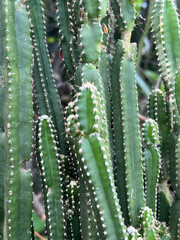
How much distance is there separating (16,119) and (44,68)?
0.48m

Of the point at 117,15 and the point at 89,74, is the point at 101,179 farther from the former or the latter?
the point at 117,15

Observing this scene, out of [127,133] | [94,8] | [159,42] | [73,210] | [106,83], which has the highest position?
[94,8]

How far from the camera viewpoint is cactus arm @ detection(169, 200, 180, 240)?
6.39 ft

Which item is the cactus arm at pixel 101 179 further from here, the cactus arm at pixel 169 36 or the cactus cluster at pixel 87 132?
the cactus arm at pixel 169 36

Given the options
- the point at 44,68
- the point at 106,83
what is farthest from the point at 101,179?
the point at 44,68

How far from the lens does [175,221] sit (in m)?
1.99

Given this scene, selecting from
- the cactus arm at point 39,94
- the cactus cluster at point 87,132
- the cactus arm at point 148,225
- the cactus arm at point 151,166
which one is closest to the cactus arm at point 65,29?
the cactus cluster at point 87,132

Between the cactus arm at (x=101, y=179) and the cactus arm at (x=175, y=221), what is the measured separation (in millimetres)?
556

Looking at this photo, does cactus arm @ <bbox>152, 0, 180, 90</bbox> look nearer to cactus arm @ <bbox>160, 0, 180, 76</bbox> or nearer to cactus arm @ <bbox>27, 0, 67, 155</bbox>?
cactus arm @ <bbox>160, 0, 180, 76</bbox>

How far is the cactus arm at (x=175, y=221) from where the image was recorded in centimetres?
195

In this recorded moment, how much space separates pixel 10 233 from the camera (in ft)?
5.44

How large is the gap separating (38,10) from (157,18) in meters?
0.67

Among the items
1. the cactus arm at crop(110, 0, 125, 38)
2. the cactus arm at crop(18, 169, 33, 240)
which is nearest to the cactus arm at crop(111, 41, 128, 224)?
the cactus arm at crop(110, 0, 125, 38)

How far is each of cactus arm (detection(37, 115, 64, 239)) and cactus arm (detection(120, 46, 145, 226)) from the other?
36cm
